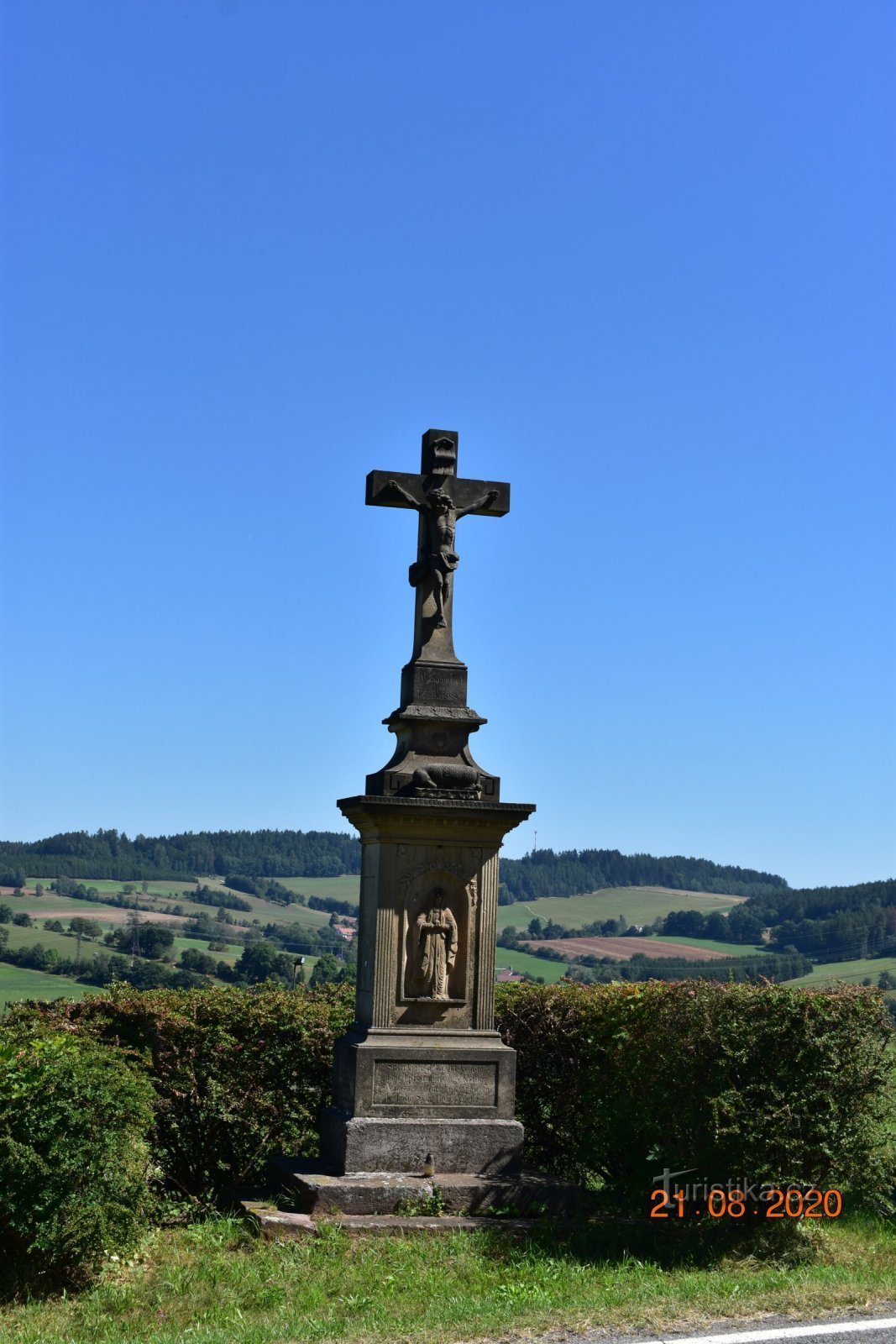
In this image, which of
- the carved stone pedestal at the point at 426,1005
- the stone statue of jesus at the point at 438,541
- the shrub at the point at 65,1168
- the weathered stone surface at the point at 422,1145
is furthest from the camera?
the stone statue of jesus at the point at 438,541

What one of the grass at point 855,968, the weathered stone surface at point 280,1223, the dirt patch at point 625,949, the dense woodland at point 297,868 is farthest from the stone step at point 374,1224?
the dense woodland at point 297,868

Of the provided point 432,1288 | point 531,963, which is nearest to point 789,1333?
point 432,1288

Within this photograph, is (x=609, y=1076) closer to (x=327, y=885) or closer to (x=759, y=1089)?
(x=759, y=1089)

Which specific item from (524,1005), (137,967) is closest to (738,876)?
(137,967)

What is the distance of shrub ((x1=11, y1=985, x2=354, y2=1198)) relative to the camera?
10633mm

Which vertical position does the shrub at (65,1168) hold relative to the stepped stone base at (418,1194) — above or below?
above

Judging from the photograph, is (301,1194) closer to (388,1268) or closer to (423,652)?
(388,1268)

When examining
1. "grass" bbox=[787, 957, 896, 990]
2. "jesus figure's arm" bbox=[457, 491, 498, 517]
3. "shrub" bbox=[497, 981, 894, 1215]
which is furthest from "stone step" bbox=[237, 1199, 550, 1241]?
"grass" bbox=[787, 957, 896, 990]

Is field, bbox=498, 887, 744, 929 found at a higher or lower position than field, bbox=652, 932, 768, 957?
higher

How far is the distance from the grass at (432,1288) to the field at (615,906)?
69.2 meters

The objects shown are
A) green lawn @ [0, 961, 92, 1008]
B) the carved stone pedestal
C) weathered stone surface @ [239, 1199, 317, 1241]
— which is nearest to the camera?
weathered stone surface @ [239, 1199, 317, 1241]

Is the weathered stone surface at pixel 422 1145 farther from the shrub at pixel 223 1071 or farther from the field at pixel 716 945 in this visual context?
the field at pixel 716 945

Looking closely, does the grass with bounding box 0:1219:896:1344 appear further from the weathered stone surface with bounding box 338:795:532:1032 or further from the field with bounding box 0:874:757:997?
the field with bounding box 0:874:757:997

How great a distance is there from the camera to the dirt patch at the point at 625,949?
193ft
